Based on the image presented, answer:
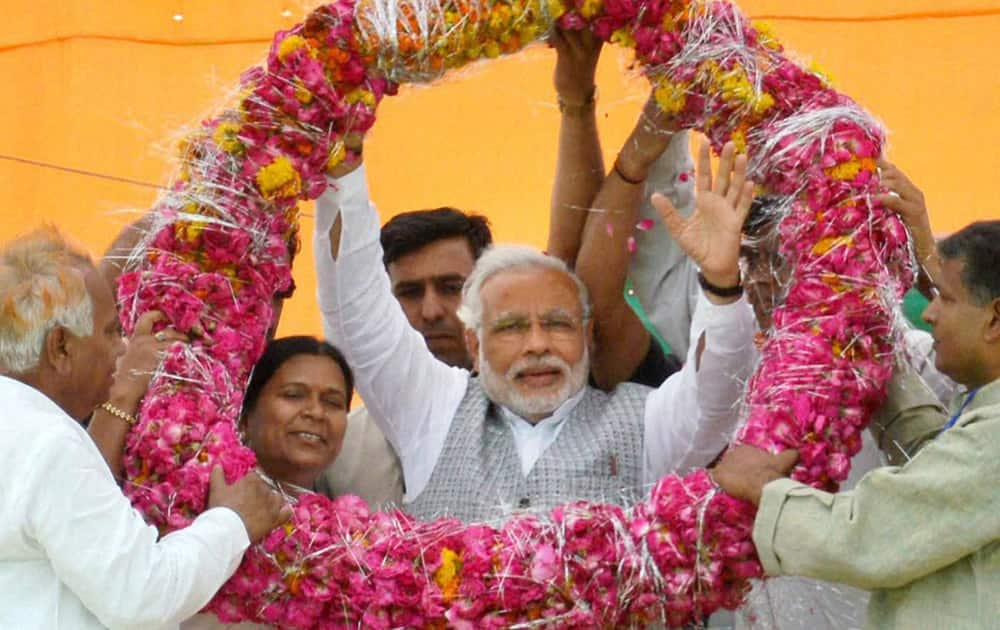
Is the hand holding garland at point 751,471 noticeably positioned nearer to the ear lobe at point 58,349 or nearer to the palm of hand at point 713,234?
the palm of hand at point 713,234

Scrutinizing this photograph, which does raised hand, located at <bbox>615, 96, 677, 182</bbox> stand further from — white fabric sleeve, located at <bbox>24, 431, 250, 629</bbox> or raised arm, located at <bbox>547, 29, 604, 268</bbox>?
white fabric sleeve, located at <bbox>24, 431, 250, 629</bbox>

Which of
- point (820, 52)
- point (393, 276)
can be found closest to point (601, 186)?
point (393, 276)

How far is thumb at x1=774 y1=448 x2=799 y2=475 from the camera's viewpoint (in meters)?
2.57

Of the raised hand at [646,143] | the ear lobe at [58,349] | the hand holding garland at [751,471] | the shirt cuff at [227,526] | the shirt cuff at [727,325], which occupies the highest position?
the raised hand at [646,143]

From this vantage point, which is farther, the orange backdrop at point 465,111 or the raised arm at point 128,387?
the orange backdrop at point 465,111

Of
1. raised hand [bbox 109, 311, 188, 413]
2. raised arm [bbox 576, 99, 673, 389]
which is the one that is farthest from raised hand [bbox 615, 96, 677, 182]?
raised hand [bbox 109, 311, 188, 413]

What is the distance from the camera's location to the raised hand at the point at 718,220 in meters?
2.72

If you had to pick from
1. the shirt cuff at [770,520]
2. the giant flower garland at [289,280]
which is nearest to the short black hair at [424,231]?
the giant flower garland at [289,280]

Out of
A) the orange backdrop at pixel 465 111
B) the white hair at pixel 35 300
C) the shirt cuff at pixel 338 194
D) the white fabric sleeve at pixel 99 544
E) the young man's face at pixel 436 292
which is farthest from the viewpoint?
the orange backdrop at pixel 465 111

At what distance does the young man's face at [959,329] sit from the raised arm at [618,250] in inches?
29.5

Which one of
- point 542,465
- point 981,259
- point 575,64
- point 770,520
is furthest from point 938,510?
point 575,64

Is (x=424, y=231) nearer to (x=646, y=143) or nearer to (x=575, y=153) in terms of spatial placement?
(x=575, y=153)

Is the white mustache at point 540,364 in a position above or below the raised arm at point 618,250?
below

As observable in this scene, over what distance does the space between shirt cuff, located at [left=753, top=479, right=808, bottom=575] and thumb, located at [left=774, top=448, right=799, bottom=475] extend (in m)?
0.10
